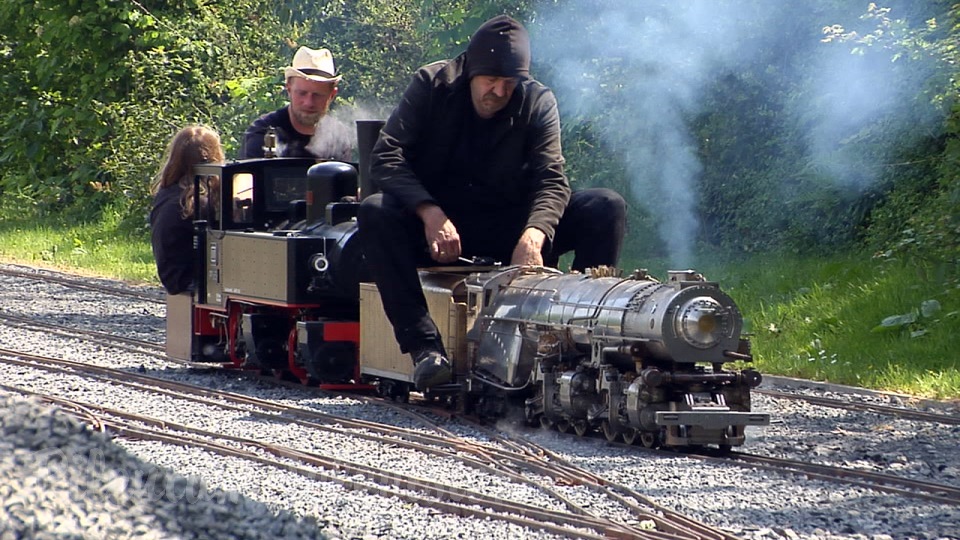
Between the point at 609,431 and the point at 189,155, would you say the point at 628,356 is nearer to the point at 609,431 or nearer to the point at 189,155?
the point at 609,431

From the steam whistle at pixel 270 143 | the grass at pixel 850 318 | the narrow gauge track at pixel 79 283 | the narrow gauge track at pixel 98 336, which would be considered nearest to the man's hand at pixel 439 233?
the steam whistle at pixel 270 143

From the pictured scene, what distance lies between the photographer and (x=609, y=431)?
7711 millimetres

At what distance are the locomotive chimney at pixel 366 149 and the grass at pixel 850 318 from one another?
359cm

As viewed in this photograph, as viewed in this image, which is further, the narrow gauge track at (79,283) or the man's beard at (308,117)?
the narrow gauge track at (79,283)

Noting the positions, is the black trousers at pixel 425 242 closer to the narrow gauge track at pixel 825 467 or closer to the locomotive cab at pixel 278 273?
the narrow gauge track at pixel 825 467

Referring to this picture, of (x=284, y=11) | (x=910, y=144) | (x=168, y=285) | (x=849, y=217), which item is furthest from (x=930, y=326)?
(x=284, y=11)

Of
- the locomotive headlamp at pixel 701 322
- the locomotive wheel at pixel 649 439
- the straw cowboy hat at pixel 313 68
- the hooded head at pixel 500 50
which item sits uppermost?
the straw cowboy hat at pixel 313 68

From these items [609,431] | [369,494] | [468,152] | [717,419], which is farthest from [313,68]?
[369,494]

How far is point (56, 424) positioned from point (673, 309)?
2854 mm

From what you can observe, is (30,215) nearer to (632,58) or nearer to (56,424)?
(632,58)

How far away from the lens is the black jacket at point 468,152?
869 cm

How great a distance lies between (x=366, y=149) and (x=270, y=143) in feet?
5.82

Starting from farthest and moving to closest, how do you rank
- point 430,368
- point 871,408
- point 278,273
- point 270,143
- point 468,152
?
point 270,143, point 278,273, point 871,408, point 468,152, point 430,368

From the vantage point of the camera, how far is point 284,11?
2406 cm
